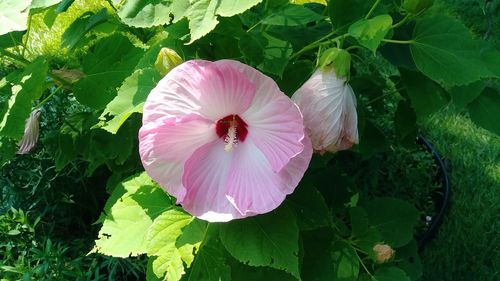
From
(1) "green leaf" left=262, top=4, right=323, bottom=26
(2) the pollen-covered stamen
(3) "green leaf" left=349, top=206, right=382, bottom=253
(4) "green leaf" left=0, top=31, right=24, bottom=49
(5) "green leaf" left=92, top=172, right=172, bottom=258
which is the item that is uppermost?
(1) "green leaf" left=262, top=4, right=323, bottom=26

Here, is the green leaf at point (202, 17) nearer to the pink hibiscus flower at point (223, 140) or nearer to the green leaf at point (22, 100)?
the pink hibiscus flower at point (223, 140)

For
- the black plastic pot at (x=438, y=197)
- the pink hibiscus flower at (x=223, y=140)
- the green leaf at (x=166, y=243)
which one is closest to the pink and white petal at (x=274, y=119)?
the pink hibiscus flower at (x=223, y=140)

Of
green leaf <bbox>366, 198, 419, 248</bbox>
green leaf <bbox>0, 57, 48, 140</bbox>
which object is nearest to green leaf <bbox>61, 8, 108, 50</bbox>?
green leaf <bbox>0, 57, 48, 140</bbox>

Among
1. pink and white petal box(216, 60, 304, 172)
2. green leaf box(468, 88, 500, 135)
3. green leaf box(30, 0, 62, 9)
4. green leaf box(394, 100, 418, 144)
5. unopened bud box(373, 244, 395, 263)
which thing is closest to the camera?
pink and white petal box(216, 60, 304, 172)

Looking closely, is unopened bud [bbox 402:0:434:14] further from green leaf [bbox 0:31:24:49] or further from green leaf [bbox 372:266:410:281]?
green leaf [bbox 0:31:24:49]

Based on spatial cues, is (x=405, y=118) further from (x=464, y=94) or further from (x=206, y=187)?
(x=206, y=187)

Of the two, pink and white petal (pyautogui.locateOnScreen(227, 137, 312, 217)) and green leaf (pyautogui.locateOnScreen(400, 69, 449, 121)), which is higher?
pink and white petal (pyautogui.locateOnScreen(227, 137, 312, 217))
